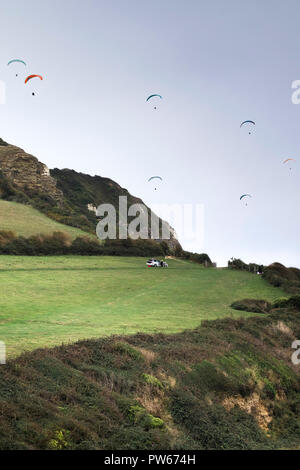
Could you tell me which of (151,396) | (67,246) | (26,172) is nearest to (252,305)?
(151,396)

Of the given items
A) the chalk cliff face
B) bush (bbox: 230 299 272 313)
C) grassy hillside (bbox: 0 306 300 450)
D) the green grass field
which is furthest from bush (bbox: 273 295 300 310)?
the chalk cliff face

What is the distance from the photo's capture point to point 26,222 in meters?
72.9

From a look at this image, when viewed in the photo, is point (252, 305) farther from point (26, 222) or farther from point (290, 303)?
point (26, 222)

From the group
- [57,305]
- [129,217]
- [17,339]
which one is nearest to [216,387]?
[17,339]

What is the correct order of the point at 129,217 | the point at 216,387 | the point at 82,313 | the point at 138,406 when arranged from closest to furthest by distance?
the point at 138,406, the point at 216,387, the point at 82,313, the point at 129,217

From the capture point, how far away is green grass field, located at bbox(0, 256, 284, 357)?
23.0 metres

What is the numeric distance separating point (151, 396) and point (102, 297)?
24.0 meters

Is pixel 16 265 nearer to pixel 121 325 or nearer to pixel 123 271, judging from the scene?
pixel 123 271

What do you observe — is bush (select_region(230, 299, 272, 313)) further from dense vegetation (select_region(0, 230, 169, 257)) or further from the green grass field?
dense vegetation (select_region(0, 230, 169, 257))

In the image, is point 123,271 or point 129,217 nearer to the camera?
point 123,271

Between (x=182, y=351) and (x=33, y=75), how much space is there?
38244 mm

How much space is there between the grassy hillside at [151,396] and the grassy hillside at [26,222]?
4987 cm

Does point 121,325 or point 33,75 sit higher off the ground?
point 33,75
